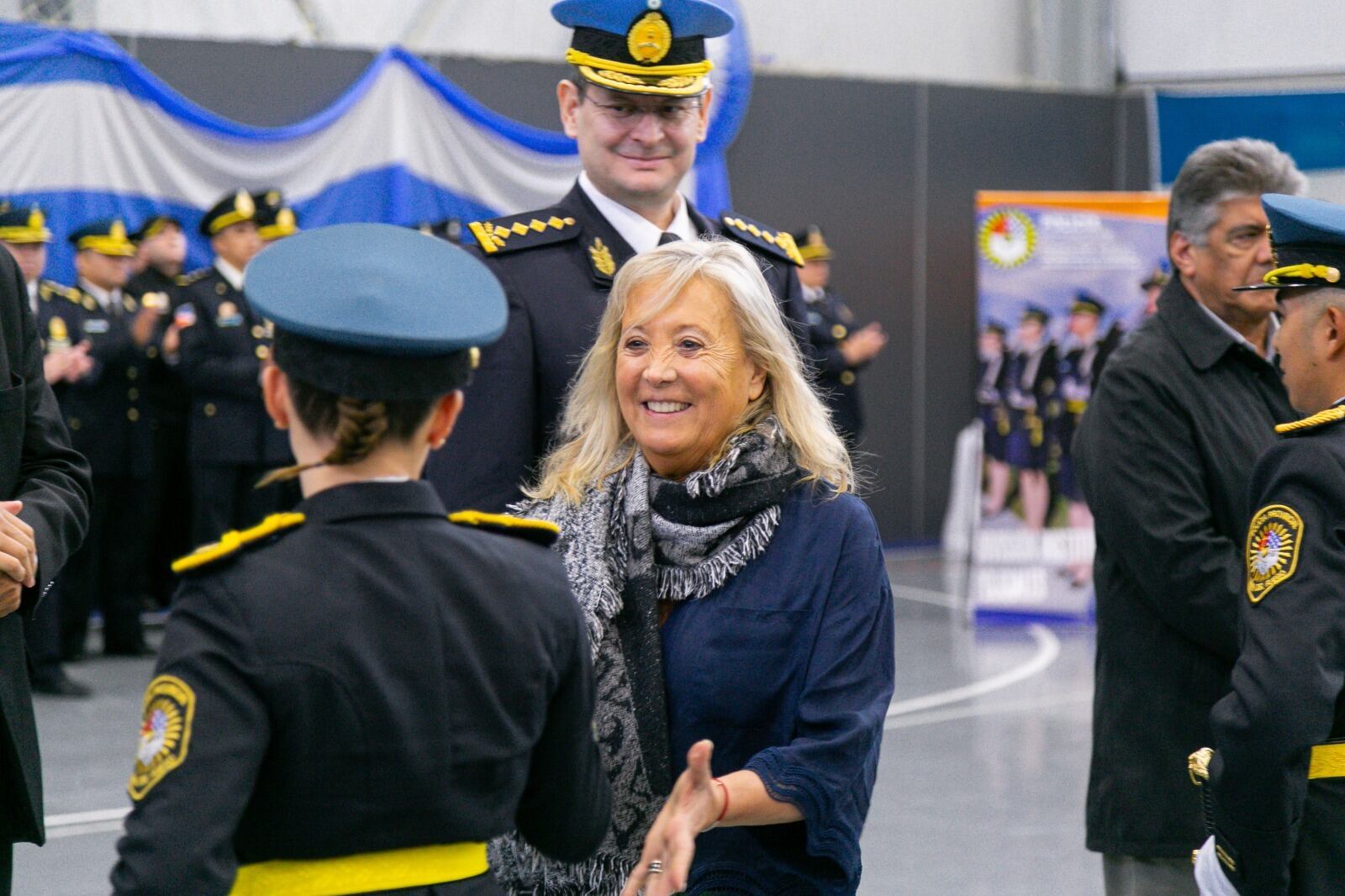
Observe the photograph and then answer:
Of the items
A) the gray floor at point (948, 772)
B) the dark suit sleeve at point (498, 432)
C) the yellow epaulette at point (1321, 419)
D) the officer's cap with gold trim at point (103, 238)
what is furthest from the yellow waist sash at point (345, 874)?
the officer's cap with gold trim at point (103, 238)

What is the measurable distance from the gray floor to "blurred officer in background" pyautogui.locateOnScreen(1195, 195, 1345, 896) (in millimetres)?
2119

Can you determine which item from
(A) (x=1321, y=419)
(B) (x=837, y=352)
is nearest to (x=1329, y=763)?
(A) (x=1321, y=419)

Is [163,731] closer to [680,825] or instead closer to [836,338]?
[680,825]

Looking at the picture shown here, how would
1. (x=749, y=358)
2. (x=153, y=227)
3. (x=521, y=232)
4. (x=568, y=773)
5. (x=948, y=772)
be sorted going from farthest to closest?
(x=153, y=227), (x=948, y=772), (x=521, y=232), (x=749, y=358), (x=568, y=773)

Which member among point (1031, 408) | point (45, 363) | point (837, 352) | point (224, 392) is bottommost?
point (1031, 408)

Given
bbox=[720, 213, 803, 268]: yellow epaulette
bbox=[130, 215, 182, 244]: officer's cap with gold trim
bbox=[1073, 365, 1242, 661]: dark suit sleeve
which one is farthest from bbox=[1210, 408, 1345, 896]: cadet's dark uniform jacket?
bbox=[130, 215, 182, 244]: officer's cap with gold trim

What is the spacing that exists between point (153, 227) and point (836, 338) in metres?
3.50

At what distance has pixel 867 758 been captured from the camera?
6.55 feet

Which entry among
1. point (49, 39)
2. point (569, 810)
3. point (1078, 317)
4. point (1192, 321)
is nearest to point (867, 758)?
point (569, 810)

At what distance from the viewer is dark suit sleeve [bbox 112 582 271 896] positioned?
54.0 inches

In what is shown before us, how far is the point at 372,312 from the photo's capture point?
151 centimetres

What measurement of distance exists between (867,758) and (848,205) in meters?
9.14

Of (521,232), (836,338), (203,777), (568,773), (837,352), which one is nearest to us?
(203,777)

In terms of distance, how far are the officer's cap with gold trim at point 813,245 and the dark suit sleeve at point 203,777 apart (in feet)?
25.7
